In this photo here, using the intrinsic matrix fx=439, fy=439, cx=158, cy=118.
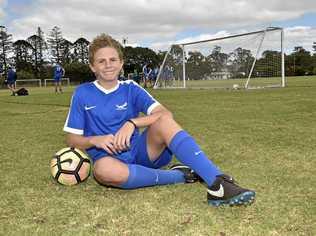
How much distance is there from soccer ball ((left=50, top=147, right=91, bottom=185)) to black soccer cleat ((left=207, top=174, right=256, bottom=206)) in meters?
1.18

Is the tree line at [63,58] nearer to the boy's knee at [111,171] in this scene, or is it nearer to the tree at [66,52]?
the tree at [66,52]

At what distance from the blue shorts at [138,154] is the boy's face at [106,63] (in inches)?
21.1

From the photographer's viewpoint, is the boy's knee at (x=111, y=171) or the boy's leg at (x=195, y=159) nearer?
the boy's leg at (x=195, y=159)

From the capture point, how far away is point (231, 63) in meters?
22.5

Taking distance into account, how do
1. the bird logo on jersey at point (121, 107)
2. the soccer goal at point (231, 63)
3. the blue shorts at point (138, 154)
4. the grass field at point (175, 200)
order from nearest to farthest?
the grass field at point (175, 200) < the blue shorts at point (138, 154) < the bird logo on jersey at point (121, 107) < the soccer goal at point (231, 63)

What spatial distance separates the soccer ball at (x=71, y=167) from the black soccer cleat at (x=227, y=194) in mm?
1184

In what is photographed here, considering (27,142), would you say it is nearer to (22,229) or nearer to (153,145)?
(153,145)

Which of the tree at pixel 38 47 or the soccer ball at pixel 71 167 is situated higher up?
the tree at pixel 38 47

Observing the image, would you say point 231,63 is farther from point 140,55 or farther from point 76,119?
point 140,55

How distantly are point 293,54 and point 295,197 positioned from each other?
7633 cm

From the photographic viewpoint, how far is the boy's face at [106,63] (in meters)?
3.44

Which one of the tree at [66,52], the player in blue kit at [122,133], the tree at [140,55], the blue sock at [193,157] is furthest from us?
the tree at [140,55]

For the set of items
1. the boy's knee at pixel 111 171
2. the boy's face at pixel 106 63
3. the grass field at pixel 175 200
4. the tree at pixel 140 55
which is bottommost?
the grass field at pixel 175 200

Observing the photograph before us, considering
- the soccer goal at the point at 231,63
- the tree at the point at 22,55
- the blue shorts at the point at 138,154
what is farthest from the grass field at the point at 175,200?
the tree at the point at 22,55
